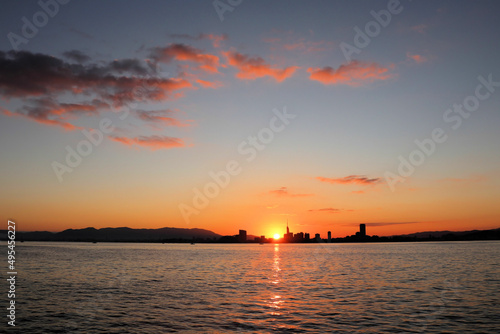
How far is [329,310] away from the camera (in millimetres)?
41188

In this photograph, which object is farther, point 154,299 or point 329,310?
point 154,299

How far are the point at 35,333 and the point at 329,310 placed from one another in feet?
95.9

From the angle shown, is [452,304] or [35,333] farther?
Answer: [452,304]

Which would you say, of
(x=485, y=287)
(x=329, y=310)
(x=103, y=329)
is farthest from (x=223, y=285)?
(x=485, y=287)

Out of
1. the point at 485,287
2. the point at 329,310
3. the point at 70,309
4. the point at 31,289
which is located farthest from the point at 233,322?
the point at 485,287

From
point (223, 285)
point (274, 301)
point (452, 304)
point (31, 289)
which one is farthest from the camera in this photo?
point (223, 285)

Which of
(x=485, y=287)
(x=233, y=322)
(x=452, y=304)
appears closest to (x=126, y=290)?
(x=233, y=322)

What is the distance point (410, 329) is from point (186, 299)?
28409 millimetres

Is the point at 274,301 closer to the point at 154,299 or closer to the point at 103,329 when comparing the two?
the point at 154,299

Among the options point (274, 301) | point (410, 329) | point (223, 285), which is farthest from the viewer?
point (223, 285)

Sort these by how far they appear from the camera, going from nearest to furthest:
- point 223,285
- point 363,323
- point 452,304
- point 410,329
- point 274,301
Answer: point 410,329 < point 363,323 < point 452,304 < point 274,301 < point 223,285

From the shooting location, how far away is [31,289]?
5769 centimetres

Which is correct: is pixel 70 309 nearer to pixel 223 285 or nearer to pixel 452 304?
pixel 223 285

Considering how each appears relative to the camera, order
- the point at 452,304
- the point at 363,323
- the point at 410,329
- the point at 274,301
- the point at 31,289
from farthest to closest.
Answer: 1. the point at 31,289
2. the point at 274,301
3. the point at 452,304
4. the point at 363,323
5. the point at 410,329
